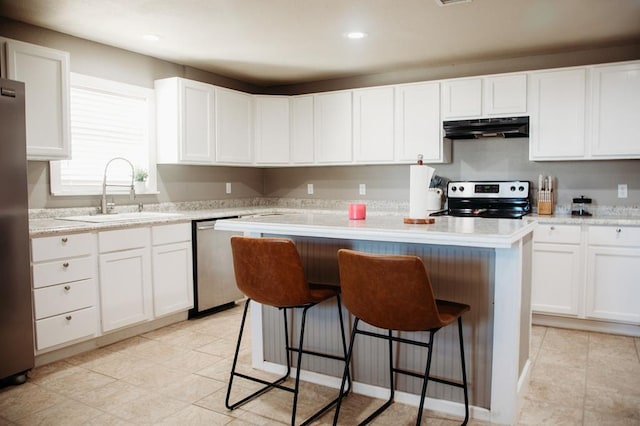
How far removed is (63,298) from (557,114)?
400 cm

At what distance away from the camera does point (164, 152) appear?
4484 mm

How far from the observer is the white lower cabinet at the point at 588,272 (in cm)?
363

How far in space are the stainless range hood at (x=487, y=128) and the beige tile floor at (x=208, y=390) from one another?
5.70 ft

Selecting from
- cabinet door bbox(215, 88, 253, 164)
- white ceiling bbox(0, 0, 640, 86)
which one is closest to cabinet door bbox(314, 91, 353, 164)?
white ceiling bbox(0, 0, 640, 86)

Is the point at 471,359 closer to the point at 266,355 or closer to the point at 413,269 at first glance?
the point at 413,269

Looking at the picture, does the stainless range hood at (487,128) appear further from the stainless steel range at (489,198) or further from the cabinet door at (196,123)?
the cabinet door at (196,123)

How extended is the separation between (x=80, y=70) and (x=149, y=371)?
2434 millimetres

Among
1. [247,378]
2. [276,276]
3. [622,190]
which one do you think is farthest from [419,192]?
[622,190]

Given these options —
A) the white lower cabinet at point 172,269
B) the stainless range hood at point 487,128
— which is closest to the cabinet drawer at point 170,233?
the white lower cabinet at point 172,269

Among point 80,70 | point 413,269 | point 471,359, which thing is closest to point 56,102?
point 80,70

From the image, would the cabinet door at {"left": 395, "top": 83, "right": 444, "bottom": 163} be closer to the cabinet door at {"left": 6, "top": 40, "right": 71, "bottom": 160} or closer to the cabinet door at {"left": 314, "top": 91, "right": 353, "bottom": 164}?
the cabinet door at {"left": 314, "top": 91, "right": 353, "bottom": 164}

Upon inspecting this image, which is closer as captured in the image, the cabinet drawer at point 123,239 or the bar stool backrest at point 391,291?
the bar stool backrest at point 391,291

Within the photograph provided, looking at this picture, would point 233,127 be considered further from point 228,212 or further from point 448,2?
point 448,2

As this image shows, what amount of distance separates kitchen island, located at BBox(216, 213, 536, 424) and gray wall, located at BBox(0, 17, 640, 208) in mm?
2022
